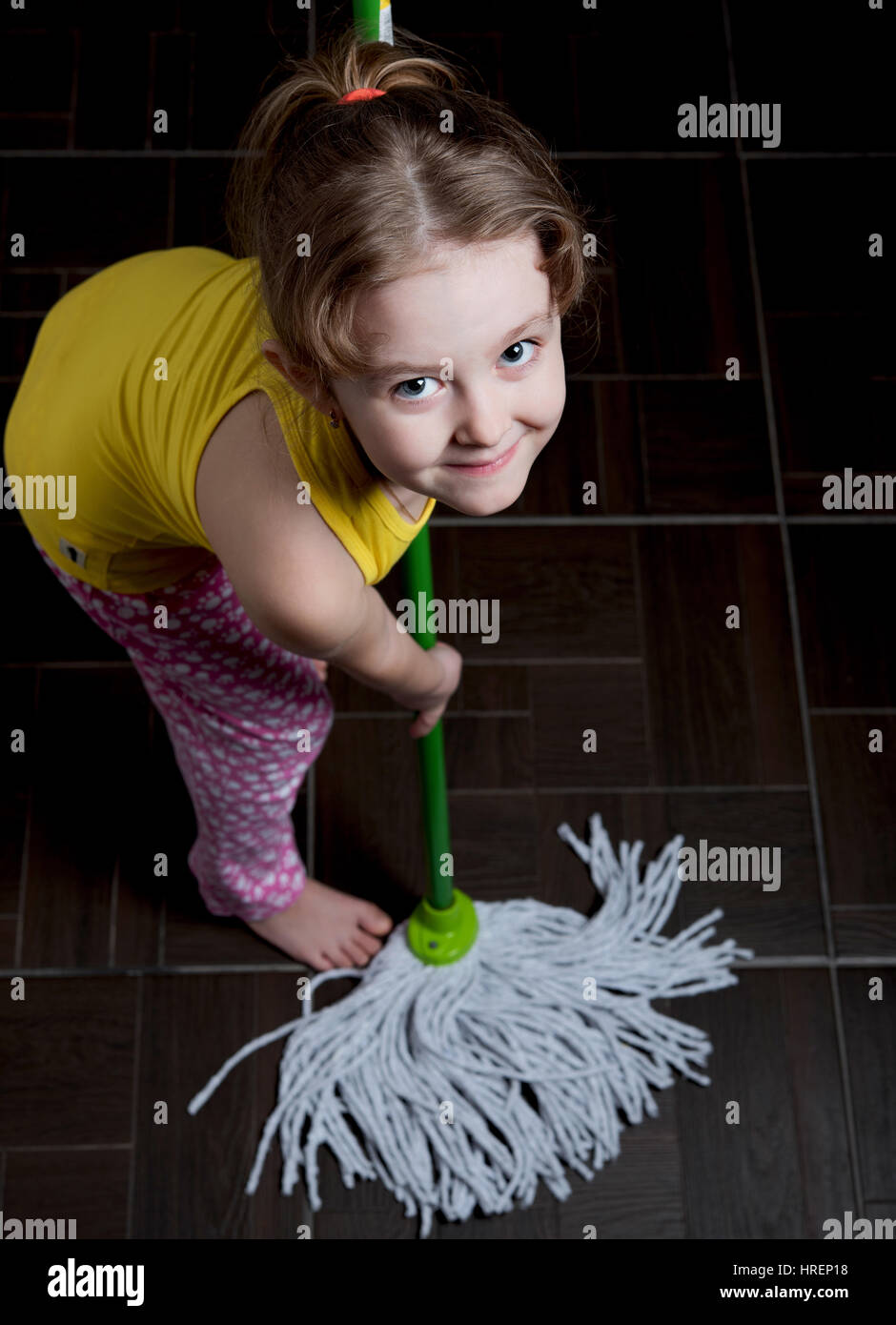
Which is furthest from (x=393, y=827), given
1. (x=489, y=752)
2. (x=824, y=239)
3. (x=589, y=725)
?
(x=824, y=239)

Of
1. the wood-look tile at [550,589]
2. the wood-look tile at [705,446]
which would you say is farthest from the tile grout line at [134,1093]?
the wood-look tile at [705,446]

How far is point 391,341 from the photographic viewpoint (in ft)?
2.07

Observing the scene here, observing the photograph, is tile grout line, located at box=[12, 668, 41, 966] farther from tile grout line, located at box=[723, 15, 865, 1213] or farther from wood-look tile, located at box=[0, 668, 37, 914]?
tile grout line, located at box=[723, 15, 865, 1213]

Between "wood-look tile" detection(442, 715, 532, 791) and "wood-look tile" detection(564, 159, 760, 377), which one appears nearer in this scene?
"wood-look tile" detection(442, 715, 532, 791)

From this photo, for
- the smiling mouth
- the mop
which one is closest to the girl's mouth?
the smiling mouth

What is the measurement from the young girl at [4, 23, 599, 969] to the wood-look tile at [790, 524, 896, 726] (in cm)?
56

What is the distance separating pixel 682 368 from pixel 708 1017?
729 mm

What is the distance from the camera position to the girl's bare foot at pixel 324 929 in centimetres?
132

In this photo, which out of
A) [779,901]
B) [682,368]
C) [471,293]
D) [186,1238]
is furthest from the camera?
[682,368]

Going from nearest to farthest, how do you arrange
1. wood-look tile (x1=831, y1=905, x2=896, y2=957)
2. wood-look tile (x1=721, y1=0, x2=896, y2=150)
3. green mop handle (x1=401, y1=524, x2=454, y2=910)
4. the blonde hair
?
the blonde hair → green mop handle (x1=401, y1=524, x2=454, y2=910) → wood-look tile (x1=831, y1=905, x2=896, y2=957) → wood-look tile (x1=721, y1=0, x2=896, y2=150)

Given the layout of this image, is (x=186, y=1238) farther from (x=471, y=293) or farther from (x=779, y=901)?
(x=471, y=293)

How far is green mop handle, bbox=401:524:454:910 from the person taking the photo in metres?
0.94

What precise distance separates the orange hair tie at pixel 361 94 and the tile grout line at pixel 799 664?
0.91 meters

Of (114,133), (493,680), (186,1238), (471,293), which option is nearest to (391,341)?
(471,293)
